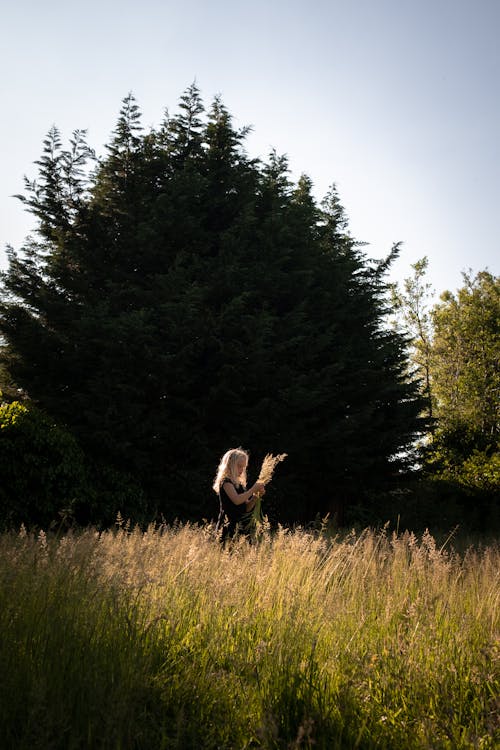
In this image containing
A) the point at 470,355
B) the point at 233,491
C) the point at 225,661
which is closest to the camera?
the point at 225,661

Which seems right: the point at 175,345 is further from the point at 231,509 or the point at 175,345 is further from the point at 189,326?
the point at 231,509

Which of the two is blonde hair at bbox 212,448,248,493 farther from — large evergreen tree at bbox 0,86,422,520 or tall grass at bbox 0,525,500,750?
large evergreen tree at bbox 0,86,422,520

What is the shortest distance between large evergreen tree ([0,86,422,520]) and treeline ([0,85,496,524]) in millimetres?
42

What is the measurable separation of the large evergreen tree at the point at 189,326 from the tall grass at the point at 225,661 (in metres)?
6.61

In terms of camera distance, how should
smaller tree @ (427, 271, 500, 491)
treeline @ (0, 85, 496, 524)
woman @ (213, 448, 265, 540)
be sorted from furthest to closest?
smaller tree @ (427, 271, 500, 491)
treeline @ (0, 85, 496, 524)
woman @ (213, 448, 265, 540)

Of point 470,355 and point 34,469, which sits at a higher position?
point 470,355

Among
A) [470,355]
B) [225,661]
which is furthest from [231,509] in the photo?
[470,355]

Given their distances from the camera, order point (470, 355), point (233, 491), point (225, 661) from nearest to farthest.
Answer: point (225, 661), point (233, 491), point (470, 355)

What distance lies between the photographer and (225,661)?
3.59 metres

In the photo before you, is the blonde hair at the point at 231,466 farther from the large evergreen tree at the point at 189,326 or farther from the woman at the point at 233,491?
the large evergreen tree at the point at 189,326

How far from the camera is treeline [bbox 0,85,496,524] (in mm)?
10875

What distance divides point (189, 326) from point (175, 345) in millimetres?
441

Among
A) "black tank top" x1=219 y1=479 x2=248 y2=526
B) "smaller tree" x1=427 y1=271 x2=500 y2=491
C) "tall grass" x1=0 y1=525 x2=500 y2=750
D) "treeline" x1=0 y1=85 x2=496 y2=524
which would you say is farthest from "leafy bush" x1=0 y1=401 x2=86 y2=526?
"smaller tree" x1=427 y1=271 x2=500 y2=491

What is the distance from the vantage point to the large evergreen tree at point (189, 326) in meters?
11.2
